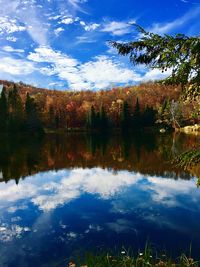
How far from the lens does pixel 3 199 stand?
17453mm

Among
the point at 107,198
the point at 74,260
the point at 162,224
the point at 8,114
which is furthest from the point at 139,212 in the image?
the point at 8,114

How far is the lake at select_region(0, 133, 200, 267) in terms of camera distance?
11.0 meters

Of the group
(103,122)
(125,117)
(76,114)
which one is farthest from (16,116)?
Result: (76,114)

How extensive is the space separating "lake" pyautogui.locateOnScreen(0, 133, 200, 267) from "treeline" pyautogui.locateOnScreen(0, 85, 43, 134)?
51.3 metres

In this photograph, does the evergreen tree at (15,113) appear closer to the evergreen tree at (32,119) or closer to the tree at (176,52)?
the evergreen tree at (32,119)

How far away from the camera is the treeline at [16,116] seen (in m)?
76.1

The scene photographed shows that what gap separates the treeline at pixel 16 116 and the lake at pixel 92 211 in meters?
51.3

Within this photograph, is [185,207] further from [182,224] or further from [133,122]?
[133,122]

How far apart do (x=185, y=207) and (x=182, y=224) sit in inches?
93.6

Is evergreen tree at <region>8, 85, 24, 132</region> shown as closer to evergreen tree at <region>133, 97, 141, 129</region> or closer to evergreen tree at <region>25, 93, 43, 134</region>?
evergreen tree at <region>25, 93, 43, 134</region>

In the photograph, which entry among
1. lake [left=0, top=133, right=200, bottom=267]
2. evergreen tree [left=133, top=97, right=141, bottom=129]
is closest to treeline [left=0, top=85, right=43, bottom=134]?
evergreen tree [left=133, top=97, right=141, bottom=129]

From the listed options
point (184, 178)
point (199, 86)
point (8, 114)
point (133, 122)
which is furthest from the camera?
point (133, 122)

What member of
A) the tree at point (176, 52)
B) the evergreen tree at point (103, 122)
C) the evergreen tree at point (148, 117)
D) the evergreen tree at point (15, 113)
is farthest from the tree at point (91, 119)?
the tree at point (176, 52)

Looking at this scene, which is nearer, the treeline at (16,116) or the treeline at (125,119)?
the treeline at (16,116)
